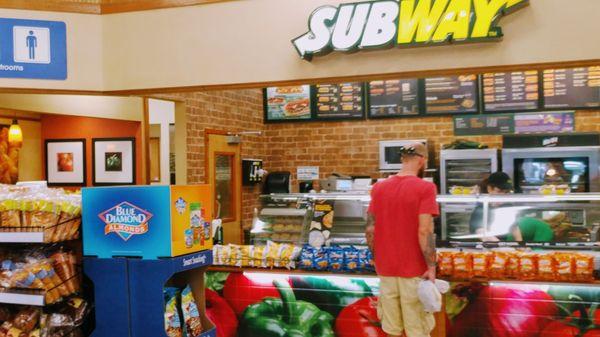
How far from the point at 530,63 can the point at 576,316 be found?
1844 millimetres

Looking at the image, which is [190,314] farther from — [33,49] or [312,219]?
[33,49]

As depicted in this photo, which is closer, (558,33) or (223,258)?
(558,33)

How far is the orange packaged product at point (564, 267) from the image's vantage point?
4.59 metres

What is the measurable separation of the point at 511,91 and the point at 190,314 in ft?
18.9

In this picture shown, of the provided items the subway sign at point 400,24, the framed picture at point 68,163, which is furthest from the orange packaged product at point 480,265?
the framed picture at point 68,163

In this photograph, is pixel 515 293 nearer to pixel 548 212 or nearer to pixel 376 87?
pixel 548 212

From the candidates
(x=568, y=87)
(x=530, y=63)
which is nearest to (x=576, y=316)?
(x=530, y=63)

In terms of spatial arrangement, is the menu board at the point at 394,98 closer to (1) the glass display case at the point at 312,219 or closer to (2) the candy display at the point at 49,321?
(1) the glass display case at the point at 312,219

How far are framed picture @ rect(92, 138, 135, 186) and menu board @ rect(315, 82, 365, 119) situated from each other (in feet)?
9.41

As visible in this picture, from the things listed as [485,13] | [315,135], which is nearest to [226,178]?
[315,135]

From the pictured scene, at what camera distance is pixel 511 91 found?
7871mm

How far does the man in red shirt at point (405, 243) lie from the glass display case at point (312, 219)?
1.39 metres

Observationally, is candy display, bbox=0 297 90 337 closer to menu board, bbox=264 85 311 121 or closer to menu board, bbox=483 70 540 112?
menu board, bbox=264 85 311 121

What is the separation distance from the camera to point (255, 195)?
8734 mm
